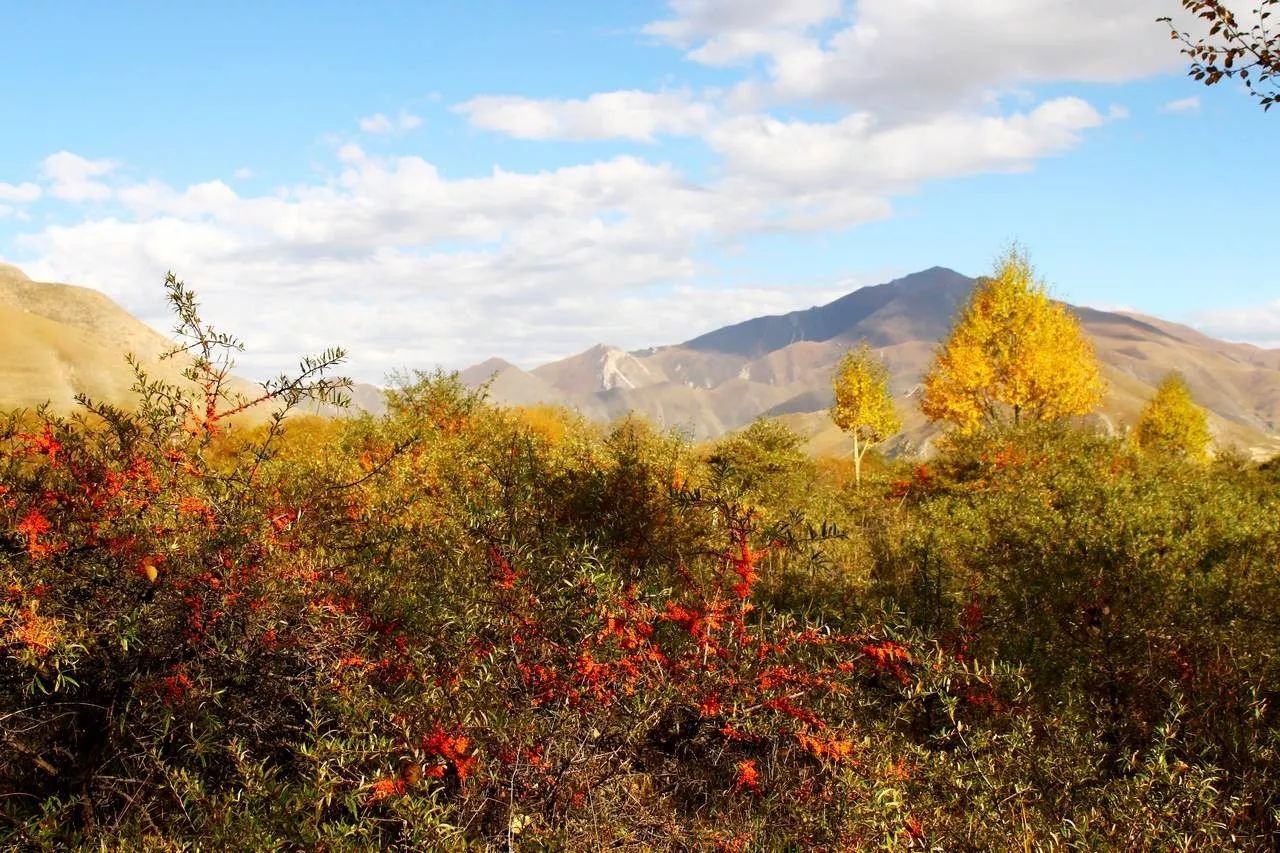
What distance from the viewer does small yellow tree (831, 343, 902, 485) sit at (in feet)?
126

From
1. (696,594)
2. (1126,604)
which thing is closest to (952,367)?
(1126,604)

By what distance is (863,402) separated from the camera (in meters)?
38.4

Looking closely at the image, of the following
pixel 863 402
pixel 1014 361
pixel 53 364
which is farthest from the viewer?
pixel 53 364

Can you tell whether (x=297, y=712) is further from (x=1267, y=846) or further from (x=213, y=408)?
(x=1267, y=846)

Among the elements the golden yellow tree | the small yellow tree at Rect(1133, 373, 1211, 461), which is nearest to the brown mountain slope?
the golden yellow tree

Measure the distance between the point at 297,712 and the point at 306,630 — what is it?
520mm

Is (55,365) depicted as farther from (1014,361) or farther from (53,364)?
(1014,361)

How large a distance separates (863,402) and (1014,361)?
7.35m

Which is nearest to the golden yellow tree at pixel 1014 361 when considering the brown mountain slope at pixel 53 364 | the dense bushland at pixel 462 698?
the dense bushland at pixel 462 698

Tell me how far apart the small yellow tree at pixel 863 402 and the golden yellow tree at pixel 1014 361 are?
4.75 meters

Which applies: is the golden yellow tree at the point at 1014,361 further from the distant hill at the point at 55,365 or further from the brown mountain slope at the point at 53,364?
the brown mountain slope at the point at 53,364

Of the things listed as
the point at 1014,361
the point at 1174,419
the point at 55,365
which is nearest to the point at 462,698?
the point at 1014,361

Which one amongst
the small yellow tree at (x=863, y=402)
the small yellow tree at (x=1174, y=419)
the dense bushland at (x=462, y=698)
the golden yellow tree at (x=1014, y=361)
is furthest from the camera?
the small yellow tree at (x=1174, y=419)

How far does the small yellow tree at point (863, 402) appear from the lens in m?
38.5
